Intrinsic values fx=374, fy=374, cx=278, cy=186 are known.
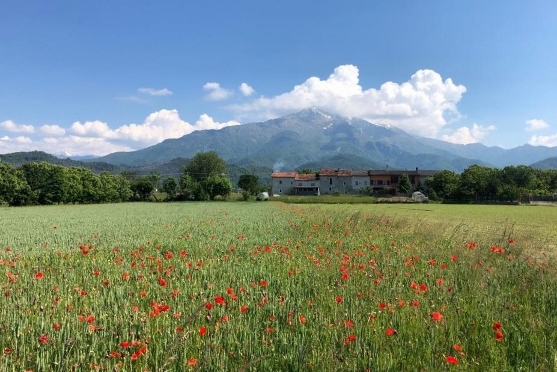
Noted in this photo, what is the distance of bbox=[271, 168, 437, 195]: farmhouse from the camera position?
416ft

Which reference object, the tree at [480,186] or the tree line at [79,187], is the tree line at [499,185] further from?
Result: the tree line at [79,187]

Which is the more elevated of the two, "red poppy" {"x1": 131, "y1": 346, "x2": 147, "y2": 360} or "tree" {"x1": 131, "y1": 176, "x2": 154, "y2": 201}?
"tree" {"x1": 131, "y1": 176, "x2": 154, "y2": 201}

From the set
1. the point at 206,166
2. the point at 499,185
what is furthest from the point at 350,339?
the point at 206,166

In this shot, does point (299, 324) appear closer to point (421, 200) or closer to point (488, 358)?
point (488, 358)

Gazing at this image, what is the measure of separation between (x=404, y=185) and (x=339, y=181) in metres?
22.8

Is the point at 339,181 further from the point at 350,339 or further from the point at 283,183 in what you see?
the point at 350,339

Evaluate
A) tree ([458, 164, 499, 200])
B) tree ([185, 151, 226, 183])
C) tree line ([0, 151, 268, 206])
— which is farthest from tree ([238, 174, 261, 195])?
tree ([458, 164, 499, 200])

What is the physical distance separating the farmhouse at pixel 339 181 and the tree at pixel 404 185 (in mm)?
7528

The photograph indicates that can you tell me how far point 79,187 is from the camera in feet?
272

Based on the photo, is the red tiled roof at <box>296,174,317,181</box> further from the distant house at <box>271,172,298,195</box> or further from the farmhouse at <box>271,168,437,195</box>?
the distant house at <box>271,172,298,195</box>

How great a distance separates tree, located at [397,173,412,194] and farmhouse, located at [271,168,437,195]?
7.53m

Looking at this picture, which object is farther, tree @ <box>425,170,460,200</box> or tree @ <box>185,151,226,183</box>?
tree @ <box>185,151,226,183</box>

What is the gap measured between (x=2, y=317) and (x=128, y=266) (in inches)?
131

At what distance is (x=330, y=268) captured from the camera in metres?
7.87
